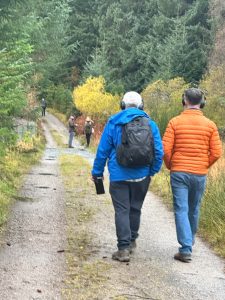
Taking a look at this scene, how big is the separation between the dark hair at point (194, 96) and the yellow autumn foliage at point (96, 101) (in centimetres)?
3617

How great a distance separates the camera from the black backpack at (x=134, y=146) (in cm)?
578

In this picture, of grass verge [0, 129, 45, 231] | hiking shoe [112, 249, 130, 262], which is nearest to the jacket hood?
hiking shoe [112, 249, 130, 262]

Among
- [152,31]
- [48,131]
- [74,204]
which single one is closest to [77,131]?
[48,131]

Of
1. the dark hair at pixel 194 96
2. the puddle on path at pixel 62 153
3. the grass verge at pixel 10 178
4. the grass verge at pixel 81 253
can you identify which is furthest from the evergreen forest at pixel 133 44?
the dark hair at pixel 194 96

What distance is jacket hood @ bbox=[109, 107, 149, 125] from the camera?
232 inches

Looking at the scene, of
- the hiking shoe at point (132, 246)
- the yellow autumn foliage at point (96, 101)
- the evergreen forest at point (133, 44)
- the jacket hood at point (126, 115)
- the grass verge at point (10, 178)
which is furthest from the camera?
the evergreen forest at point (133, 44)

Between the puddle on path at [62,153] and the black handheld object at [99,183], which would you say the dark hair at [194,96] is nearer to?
the black handheld object at [99,183]

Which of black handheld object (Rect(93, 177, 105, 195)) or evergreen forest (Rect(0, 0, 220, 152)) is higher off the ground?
evergreen forest (Rect(0, 0, 220, 152))

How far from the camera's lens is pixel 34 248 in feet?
20.7

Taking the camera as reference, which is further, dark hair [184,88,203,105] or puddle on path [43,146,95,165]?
puddle on path [43,146,95,165]

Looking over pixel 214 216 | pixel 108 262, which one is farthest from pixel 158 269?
pixel 214 216

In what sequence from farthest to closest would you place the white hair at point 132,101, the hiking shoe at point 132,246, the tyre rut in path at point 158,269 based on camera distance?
the hiking shoe at point 132,246 → the white hair at point 132,101 → the tyre rut in path at point 158,269

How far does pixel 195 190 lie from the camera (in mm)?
6328

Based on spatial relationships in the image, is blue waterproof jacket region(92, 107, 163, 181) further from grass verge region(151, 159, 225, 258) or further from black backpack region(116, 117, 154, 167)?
grass verge region(151, 159, 225, 258)
